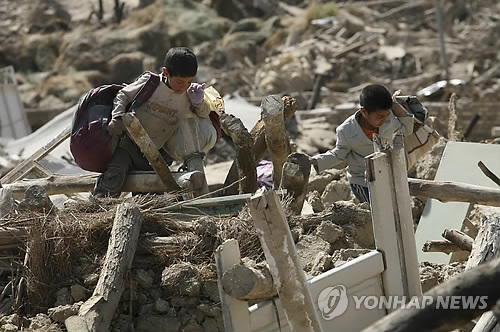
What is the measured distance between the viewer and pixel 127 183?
7414 millimetres

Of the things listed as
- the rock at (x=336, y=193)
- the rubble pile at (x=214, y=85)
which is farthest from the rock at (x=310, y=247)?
the rock at (x=336, y=193)

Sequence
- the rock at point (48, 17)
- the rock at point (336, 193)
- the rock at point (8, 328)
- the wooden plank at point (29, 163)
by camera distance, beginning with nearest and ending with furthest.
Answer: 1. the rock at point (8, 328)
2. the wooden plank at point (29, 163)
3. the rock at point (336, 193)
4. the rock at point (48, 17)

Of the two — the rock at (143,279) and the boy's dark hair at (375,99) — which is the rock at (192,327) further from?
the boy's dark hair at (375,99)

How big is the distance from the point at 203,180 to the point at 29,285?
5.23 feet

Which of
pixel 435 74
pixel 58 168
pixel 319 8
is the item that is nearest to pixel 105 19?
pixel 319 8

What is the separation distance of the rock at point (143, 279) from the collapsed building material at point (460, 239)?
209 centimetres

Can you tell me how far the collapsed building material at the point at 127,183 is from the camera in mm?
7199

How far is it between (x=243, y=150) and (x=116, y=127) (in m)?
0.95

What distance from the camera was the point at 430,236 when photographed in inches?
329

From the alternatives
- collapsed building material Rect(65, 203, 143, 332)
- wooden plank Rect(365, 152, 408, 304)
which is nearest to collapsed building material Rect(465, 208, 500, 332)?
wooden plank Rect(365, 152, 408, 304)

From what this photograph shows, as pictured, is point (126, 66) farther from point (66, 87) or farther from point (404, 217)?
point (404, 217)

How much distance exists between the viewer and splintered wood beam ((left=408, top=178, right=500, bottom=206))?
6.92 m

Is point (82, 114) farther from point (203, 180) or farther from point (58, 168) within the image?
point (58, 168)

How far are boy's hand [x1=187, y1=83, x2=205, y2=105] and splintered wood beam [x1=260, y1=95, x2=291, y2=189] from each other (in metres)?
0.44
